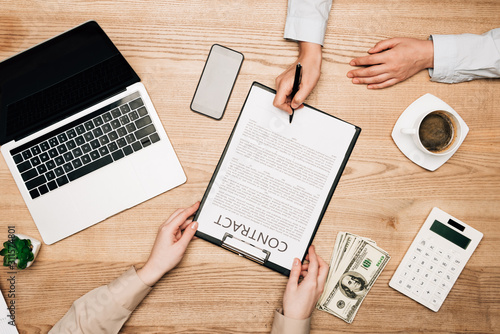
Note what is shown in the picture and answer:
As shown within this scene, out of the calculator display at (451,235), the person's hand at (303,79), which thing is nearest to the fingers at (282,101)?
the person's hand at (303,79)

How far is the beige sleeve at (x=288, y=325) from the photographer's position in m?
0.84

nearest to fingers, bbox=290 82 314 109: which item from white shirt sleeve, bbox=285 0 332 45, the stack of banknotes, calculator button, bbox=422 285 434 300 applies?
white shirt sleeve, bbox=285 0 332 45

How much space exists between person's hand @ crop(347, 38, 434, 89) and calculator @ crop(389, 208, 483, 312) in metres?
0.37

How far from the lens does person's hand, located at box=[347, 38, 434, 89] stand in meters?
0.87

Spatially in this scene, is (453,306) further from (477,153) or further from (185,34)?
(185,34)

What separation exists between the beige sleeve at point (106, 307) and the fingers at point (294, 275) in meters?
0.34

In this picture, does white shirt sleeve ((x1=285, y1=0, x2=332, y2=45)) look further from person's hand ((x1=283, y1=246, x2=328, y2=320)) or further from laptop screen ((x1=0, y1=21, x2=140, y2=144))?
person's hand ((x1=283, y1=246, x2=328, y2=320))

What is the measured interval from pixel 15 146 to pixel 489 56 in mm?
1166

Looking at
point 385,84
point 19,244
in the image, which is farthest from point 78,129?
point 385,84

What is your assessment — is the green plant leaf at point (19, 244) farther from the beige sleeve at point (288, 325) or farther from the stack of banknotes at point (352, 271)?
the stack of banknotes at point (352, 271)

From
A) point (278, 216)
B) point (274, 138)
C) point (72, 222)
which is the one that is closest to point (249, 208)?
point (278, 216)

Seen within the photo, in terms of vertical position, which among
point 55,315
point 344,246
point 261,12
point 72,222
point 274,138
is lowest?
point 55,315

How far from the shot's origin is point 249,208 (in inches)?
34.5

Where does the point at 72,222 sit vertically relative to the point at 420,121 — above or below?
below
